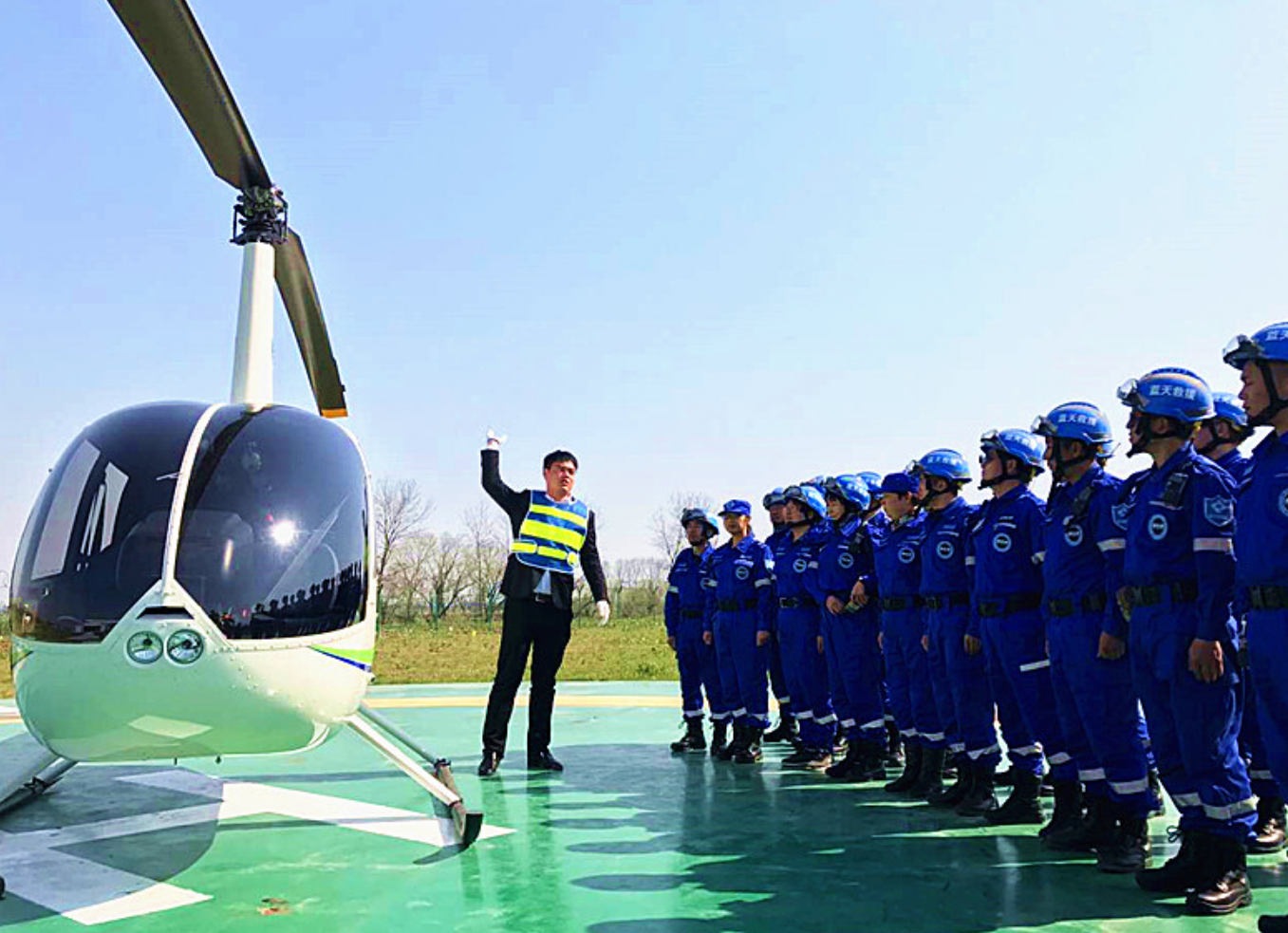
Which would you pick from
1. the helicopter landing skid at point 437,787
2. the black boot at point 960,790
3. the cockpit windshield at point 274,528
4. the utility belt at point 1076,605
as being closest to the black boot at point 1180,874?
the utility belt at point 1076,605

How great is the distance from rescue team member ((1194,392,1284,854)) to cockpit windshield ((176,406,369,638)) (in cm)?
364

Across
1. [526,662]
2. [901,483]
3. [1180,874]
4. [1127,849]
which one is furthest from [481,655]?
[1180,874]

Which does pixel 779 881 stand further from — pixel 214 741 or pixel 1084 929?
pixel 214 741

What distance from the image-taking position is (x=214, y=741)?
3.86 m

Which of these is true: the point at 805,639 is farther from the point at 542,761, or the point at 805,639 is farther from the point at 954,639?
the point at 542,761

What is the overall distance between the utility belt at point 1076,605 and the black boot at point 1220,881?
1068 mm

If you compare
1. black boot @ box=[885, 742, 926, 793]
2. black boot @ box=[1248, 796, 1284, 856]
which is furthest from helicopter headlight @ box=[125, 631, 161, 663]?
black boot @ box=[1248, 796, 1284, 856]

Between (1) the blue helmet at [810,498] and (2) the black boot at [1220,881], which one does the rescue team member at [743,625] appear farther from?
(2) the black boot at [1220,881]

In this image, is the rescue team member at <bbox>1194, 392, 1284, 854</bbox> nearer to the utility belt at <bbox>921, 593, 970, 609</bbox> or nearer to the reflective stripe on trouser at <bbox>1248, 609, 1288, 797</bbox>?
the reflective stripe on trouser at <bbox>1248, 609, 1288, 797</bbox>

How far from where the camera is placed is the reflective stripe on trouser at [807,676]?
7.41 m

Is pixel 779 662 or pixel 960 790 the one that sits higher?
pixel 779 662

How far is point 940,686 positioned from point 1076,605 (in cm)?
152

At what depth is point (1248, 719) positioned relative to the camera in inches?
200

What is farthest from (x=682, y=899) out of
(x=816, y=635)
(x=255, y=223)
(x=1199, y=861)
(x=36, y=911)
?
(x=255, y=223)
